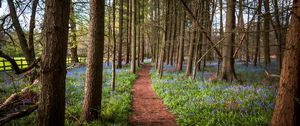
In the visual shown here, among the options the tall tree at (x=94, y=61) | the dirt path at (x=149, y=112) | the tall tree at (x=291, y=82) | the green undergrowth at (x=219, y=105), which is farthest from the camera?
the dirt path at (x=149, y=112)

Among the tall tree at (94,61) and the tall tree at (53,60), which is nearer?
the tall tree at (53,60)

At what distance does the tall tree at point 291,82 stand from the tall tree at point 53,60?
183 inches

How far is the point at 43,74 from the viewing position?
4.75 metres

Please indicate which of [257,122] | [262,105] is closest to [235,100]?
[262,105]

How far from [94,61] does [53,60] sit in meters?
3.65

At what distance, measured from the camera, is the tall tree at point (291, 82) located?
582cm

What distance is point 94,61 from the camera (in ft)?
27.4

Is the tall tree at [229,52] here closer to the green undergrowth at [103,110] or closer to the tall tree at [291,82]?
the green undergrowth at [103,110]

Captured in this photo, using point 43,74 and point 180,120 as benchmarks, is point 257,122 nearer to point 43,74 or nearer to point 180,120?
point 180,120

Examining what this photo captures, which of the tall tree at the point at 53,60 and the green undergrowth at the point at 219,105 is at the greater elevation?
the tall tree at the point at 53,60

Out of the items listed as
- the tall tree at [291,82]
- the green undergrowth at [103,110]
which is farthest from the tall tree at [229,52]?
the tall tree at [291,82]

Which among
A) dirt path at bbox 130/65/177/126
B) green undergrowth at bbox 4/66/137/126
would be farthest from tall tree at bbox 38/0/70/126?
dirt path at bbox 130/65/177/126

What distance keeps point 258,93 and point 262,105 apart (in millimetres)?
2446

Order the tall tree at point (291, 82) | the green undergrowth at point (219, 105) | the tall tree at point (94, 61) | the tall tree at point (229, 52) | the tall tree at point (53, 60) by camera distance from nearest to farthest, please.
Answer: the tall tree at point (53, 60) → the tall tree at point (291, 82) → the tall tree at point (94, 61) → the green undergrowth at point (219, 105) → the tall tree at point (229, 52)
